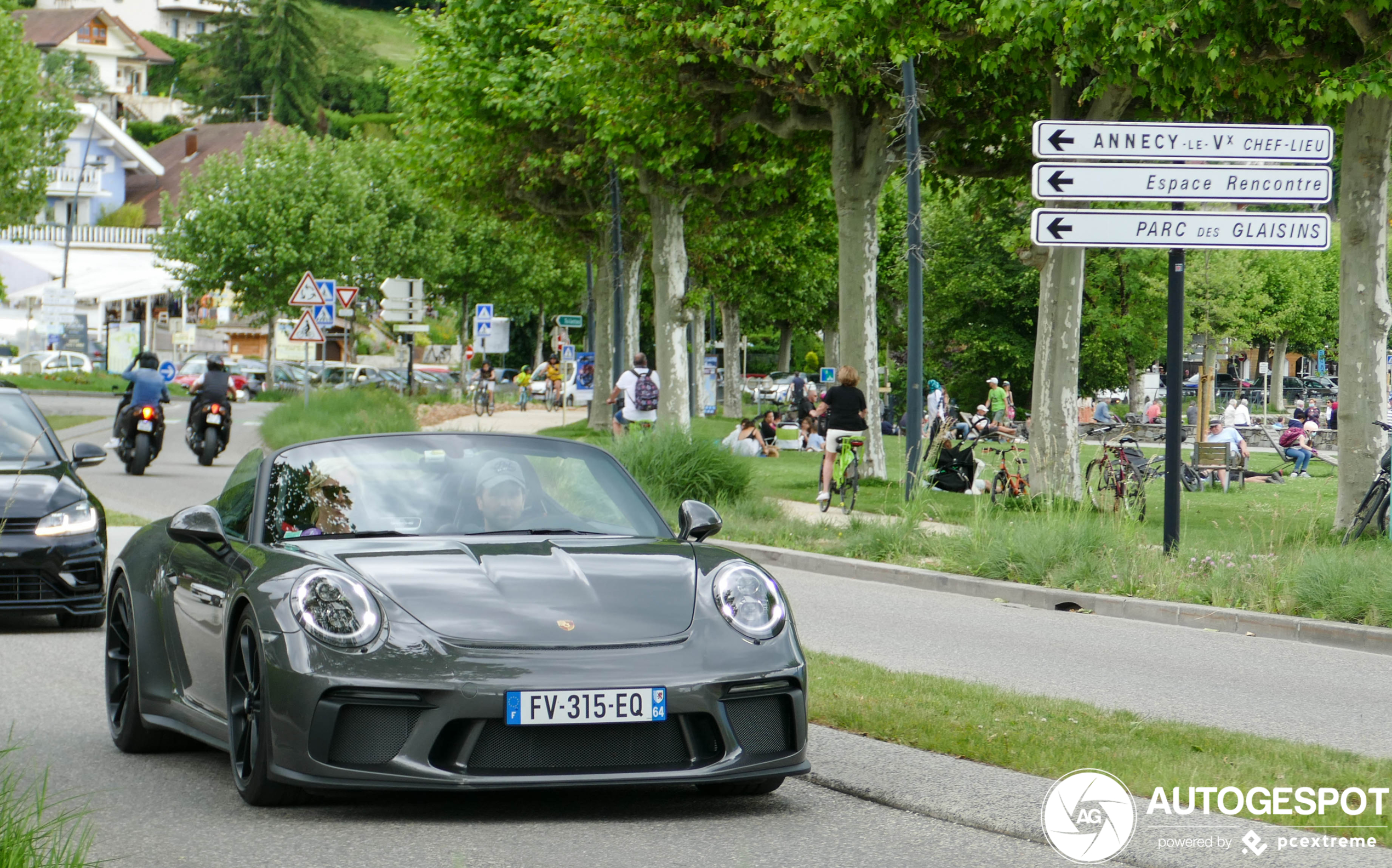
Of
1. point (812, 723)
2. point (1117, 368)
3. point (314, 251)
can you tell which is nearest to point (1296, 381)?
point (1117, 368)

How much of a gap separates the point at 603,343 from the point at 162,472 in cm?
1907

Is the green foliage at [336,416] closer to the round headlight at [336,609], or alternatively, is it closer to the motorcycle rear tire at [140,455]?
the motorcycle rear tire at [140,455]

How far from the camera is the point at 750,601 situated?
5.69 m

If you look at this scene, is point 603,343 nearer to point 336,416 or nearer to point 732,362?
point 336,416

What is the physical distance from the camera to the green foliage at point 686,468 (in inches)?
788

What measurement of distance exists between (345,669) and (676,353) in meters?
29.2

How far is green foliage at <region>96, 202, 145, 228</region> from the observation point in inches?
3757

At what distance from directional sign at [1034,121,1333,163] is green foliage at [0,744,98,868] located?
34.1 ft

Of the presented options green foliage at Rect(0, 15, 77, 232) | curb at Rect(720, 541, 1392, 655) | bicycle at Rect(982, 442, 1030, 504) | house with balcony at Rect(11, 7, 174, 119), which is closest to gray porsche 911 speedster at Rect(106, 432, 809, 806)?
curb at Rect(720, 541, 1392, 655)

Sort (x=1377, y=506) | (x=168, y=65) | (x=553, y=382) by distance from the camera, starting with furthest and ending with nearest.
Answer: (x=168, y=65) → (x=553, y=382) → (x=1377, y=506)

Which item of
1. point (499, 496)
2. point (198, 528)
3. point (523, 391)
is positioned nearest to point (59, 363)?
point (523, 391)

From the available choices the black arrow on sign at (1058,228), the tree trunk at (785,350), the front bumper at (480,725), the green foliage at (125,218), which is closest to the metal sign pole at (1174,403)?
the black arrow on sign at (1058,228)

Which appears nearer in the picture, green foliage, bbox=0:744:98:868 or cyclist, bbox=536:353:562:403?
green foliage, bbox=0:744:98:868

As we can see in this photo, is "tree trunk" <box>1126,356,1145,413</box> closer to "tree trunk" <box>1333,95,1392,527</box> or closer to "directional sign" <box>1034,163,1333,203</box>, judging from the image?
"tree trunk" <box>1333,95,1392,527</box>
